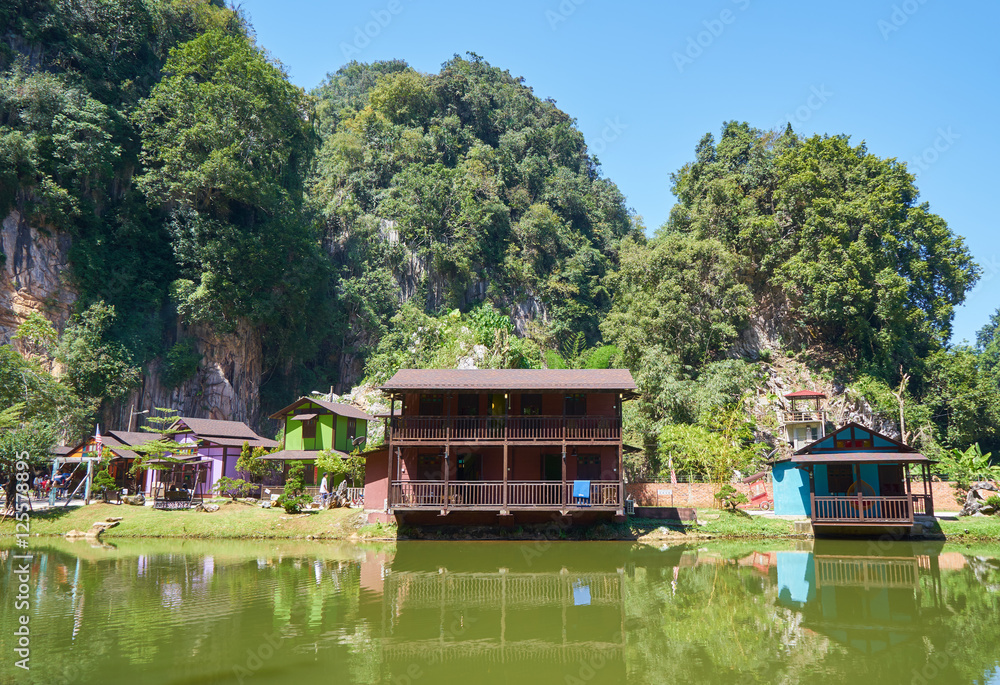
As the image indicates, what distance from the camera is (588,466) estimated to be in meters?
27.4

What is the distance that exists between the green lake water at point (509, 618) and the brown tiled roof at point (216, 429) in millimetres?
17240

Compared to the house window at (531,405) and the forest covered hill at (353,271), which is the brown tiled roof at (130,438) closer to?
the forest covered hill at (353,271)

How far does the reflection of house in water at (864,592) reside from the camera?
13094 mm

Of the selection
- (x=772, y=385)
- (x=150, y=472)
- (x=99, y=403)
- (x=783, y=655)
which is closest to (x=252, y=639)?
(x=783, y=655)

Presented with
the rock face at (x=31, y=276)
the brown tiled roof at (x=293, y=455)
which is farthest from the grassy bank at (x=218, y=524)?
the rock face at (x=31, y=276)

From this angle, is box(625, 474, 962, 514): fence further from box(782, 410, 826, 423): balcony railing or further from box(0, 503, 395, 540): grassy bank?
box(782, 410, 826, 423): balcony railing

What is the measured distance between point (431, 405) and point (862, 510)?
17.1m

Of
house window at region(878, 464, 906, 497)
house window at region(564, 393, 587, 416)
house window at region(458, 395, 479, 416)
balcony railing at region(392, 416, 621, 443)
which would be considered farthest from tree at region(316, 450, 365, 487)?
house window at region(878, 464, 906, 497)

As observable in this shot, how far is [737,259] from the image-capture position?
45000 millimetres

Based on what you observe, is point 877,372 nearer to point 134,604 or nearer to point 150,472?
point 134,604

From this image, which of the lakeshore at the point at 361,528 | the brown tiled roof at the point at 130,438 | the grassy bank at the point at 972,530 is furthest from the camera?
the brown tiled roof at the point at 130,438

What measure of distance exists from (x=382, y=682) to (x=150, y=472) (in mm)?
34378

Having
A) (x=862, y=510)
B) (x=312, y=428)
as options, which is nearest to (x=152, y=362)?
(x=312, y=428)

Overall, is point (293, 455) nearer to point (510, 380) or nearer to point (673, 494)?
point (510, 380)
